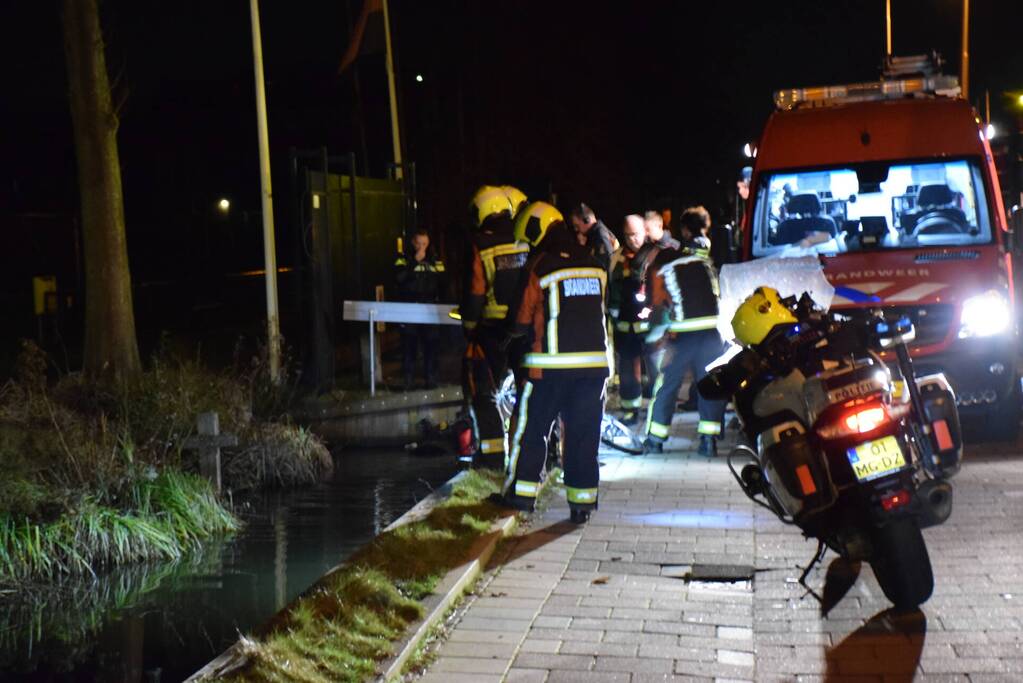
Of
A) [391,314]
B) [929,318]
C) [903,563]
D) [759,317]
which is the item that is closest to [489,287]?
[759,317]

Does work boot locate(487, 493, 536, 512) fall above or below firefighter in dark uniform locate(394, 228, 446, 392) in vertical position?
below

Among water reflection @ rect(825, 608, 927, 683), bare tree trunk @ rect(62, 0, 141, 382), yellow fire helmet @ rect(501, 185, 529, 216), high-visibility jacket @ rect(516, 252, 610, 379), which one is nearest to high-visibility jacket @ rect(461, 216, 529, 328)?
yellow fire helmet @ rect(501, 185, 529, 216)

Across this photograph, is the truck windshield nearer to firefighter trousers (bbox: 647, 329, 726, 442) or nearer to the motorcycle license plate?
firefighter trousers (bbox: 647, 329, 726, 442)

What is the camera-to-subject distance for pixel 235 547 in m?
8.16

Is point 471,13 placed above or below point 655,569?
above

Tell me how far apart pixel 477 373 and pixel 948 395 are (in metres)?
3.76

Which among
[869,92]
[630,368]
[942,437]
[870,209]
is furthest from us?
[630,368]

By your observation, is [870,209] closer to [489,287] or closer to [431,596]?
[489,287]

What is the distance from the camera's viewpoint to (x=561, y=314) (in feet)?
24.5

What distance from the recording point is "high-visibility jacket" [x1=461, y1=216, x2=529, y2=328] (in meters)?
8.35

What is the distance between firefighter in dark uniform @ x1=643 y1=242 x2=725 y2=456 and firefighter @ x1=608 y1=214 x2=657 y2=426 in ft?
4.16

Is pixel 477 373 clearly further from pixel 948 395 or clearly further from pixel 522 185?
pixel 948 395

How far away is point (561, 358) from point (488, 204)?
4.62ft

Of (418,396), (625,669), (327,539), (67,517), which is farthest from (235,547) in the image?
(418,396)
